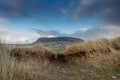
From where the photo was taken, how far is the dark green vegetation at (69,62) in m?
4.64

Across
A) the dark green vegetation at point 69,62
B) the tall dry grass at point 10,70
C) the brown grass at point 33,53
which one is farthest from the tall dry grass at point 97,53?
the tall dry grass at point 10,70

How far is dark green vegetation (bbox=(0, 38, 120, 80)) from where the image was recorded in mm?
4636

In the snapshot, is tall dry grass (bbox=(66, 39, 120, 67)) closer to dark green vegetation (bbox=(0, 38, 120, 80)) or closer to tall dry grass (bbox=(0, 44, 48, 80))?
dark green vegetation (bbox=(0, 38, 120, 80))

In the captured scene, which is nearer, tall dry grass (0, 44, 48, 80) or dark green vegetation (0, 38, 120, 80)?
tall dry grass (0, 44, 48, 80)

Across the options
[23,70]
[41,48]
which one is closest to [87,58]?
[41,48]

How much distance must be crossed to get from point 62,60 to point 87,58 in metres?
1.27

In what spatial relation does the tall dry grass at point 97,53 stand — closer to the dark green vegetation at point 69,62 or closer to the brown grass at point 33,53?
the dark green vegetation at point 69,62

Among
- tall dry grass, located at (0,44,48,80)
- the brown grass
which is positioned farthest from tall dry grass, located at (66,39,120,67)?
tall dry grass, located at (0,44,48,80)

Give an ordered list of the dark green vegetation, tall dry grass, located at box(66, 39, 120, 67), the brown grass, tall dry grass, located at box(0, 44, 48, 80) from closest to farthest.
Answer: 1. tall dry grass, located at box(0, 44, 48, 80)
2. the dark green vegetation
3. tall dry grass, located at box(66, 39, 120, 67)
4. the brown grass

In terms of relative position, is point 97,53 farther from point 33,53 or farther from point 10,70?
point 10,70

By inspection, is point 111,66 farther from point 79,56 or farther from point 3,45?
point 3,45

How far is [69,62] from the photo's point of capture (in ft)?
26.9

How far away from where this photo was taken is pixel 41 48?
9336mm

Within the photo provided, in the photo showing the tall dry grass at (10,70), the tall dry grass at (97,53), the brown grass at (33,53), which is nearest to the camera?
the tall dry grass at (10,70)
